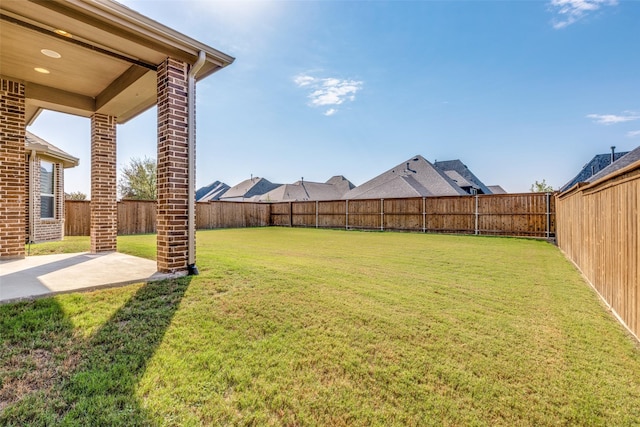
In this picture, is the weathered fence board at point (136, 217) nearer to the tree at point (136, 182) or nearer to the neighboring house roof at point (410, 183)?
the tree at point (136, 182)

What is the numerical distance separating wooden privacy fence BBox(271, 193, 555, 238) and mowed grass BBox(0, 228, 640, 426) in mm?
9727

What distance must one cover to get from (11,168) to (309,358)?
6.29m

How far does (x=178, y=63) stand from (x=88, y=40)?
1059 millimetres

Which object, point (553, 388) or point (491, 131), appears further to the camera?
point (491, 131)

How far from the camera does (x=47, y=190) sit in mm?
9445

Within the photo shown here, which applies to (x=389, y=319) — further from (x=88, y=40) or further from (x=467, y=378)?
(x=88, y=40)

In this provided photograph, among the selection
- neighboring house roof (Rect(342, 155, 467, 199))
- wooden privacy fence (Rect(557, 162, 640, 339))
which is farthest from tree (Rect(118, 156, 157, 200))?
wooden privacy fence (Rect(557, 162, 640, 339))

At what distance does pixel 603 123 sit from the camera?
629 inches

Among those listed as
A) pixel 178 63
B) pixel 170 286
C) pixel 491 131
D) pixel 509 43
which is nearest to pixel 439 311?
pixel 170 286

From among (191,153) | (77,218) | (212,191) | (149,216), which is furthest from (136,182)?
(191,153)

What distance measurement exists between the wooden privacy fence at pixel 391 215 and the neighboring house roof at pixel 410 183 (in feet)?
21.5

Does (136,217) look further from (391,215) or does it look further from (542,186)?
(542,186)

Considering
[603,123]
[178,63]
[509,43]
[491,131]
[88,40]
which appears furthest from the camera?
[491,131]

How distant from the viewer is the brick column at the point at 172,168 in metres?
4.10
